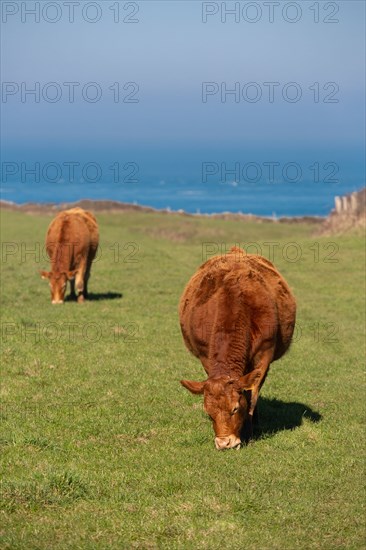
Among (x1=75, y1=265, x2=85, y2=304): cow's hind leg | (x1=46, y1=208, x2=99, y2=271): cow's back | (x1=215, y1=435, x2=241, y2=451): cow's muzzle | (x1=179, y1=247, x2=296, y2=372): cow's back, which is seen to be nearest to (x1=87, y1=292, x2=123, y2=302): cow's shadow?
(x1=75, y1=265, x2=85, y2=304): cow's hind leg

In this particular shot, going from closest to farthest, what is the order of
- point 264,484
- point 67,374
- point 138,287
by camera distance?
point 264,484, point 67,374, point 138,287

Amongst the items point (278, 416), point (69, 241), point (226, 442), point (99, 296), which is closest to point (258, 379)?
point (226, 442)

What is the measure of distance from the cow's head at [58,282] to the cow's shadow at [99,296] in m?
0.95

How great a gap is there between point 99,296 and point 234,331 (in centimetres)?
1601

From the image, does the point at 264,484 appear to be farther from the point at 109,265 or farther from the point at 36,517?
the point at 109,265

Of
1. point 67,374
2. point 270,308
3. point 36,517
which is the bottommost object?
point 36,517

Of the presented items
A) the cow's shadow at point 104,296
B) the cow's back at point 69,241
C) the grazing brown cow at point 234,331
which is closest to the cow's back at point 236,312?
the grazing brown cow at point 234,331

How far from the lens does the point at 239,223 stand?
6450 centimetres

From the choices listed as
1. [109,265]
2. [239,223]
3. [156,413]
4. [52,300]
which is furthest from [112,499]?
[239,223]

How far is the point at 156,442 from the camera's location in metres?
12.0

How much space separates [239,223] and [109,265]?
2953 cm

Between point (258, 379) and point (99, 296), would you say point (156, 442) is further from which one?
point (99, 296)

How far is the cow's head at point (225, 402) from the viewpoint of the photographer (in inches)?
430

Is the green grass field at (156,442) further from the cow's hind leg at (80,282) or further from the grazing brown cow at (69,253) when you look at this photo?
the grazing brown cow at (69,253)
